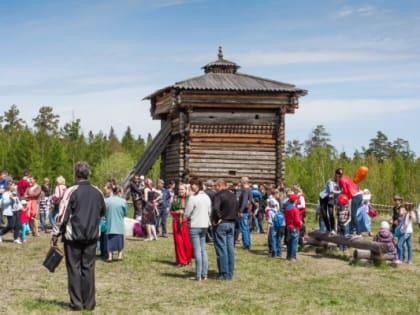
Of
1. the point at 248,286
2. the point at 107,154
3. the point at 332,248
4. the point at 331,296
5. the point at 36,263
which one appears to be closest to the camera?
the point at 331,296

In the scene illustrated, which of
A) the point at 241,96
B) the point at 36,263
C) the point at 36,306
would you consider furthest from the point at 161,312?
the point at 241,96

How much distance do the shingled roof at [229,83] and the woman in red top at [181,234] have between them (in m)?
17.0

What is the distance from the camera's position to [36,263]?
1344cm

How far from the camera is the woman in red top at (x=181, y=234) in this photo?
1349 cm

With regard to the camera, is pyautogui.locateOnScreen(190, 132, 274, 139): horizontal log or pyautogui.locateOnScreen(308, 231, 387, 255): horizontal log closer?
pyautogui.locateOnScreen(308, 231, 387, 255): horizontal log

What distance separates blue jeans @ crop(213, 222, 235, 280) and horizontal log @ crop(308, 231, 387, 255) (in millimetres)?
4176

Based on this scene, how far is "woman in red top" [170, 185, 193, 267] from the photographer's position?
1349 centimetres

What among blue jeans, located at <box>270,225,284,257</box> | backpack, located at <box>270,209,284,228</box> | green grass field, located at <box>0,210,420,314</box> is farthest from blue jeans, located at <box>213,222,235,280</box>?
blue jeans, located at <box>270,225,284,257</box>

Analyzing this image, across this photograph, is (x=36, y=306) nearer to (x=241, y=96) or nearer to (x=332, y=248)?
(x=332, y=248)

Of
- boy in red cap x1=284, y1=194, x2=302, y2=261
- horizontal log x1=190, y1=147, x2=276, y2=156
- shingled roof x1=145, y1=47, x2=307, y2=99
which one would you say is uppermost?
shingled roof x1=145, y1=47, x2=307, y2=99

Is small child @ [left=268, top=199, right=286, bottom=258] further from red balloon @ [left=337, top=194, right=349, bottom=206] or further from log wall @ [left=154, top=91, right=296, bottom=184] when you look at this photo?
log wall @ [left=154, top=91, right=296, bottom=184]

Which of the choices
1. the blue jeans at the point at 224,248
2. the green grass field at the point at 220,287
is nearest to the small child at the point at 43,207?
the green grass field at the point at 220,287

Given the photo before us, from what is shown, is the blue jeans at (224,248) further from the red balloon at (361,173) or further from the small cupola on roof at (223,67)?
the small cupola on roof at (223,67)

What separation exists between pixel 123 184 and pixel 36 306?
74.7ft
